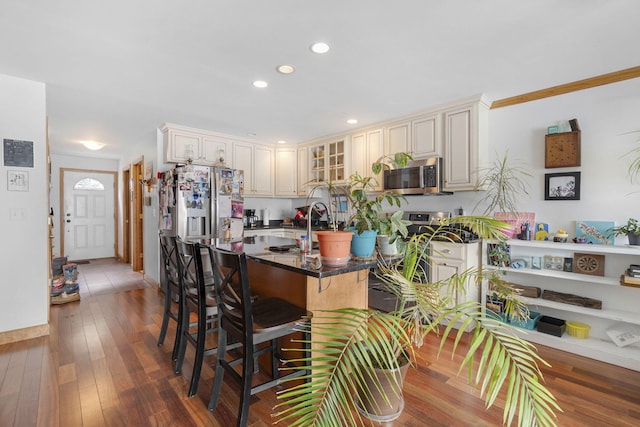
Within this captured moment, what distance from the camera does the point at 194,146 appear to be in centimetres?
422

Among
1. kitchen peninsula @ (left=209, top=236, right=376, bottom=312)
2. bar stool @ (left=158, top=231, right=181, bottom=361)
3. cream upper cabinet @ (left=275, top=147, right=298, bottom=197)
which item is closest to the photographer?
kitchen peninsula @ (left=209, top=236, right=376, bottom=312)

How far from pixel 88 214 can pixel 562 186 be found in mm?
8114

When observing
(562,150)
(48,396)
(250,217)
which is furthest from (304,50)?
(250,217)

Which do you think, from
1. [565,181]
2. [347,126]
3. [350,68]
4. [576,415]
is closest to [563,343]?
[576,415]

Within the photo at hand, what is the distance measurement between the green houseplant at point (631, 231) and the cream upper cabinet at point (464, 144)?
1.16 metres

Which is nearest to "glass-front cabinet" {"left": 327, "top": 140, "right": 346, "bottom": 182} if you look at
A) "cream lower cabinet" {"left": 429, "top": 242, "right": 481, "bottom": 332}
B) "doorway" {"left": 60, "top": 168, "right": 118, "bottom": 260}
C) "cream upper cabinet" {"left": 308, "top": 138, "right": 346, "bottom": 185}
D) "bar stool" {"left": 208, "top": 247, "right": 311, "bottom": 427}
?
"cream upper cabinet" {"left": 308, "top": 138, "right": 346, "bottom": 185}

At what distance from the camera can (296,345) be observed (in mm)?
2115

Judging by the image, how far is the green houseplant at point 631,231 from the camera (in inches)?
95.0

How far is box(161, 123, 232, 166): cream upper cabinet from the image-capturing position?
13.2ft

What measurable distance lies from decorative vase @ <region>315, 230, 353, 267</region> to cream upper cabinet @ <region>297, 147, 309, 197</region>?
330cm

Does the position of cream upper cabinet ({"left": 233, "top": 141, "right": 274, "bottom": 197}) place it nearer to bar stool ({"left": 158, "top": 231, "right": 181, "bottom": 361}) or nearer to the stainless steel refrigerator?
the stainless steel refrigerator

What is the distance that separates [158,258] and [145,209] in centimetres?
101

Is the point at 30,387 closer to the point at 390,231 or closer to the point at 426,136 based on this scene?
the point at 390,231

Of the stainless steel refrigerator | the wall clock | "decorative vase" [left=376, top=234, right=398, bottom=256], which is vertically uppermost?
the wall clock
